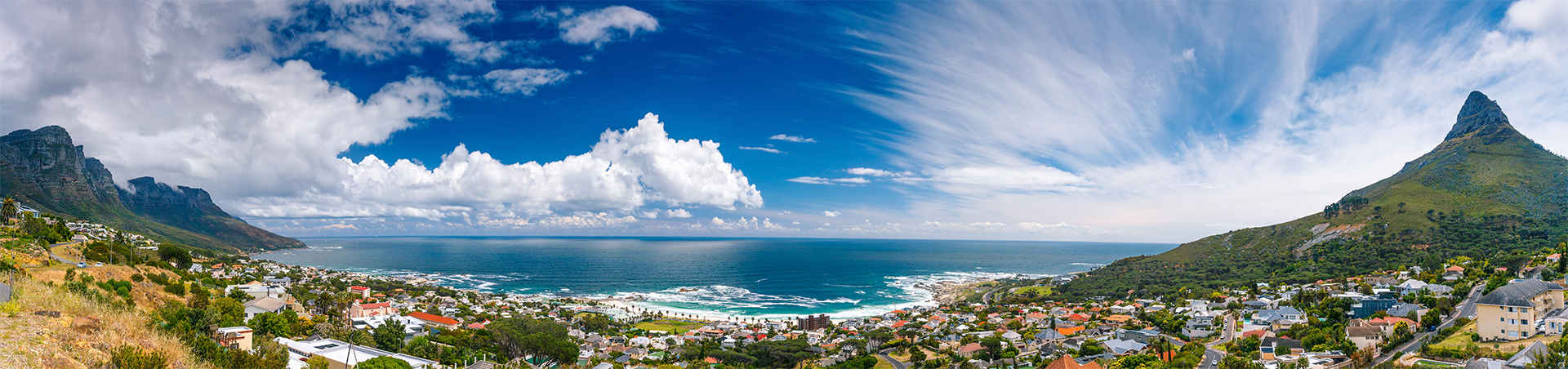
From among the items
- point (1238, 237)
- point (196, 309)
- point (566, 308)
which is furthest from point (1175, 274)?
point (196, 309)

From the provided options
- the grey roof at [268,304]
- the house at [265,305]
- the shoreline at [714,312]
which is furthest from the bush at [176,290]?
the shoreline at [714,312]

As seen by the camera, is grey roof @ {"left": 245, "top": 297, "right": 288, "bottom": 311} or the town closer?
the town

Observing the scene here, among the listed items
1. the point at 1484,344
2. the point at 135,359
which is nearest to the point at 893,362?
the point at 1484,344

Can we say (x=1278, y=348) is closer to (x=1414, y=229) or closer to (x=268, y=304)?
(x=268, y=304)

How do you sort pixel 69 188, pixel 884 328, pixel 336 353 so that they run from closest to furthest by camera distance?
1. pixel 336 353
2. pixel 884 328
3. pixel 69 188

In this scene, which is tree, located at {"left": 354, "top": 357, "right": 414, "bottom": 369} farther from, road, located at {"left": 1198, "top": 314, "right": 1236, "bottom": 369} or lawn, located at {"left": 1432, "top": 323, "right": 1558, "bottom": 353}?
lawn, located at {"left": 1432, "top": 323, "right": 1558, "bottom": 353}

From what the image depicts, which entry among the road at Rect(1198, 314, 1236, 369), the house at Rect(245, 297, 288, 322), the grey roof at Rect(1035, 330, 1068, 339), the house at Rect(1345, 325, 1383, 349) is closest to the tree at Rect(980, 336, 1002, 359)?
the grey roof at Rect(1035, 330, 1068, 339)

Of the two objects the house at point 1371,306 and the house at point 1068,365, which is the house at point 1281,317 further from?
the house at point 1068,365
